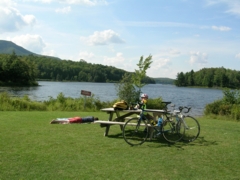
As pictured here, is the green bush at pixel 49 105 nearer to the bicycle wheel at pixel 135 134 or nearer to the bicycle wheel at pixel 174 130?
the bicycle wheel at pixel 135 134

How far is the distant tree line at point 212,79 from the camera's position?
11619 centimetres

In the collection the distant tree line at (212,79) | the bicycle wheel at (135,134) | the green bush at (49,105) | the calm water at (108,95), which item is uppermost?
the distant tree line at (212,79)

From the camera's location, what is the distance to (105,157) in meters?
5.57

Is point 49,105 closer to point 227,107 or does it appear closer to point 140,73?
point 140,73

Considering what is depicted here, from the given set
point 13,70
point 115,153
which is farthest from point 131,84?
point 13,70

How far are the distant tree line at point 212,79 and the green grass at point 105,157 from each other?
10974 cm

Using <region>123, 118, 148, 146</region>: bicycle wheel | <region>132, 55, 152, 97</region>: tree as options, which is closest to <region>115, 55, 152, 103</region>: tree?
<region>132, 55, 152, 97</region>: tree

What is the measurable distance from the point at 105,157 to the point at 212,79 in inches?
5003

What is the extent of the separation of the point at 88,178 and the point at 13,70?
7511cm

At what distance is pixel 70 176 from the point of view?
4527mm

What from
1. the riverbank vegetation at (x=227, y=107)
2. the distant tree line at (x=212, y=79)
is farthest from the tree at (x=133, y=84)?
the distant tree line at (x=212, y=79)

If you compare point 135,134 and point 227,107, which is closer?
point 135,134

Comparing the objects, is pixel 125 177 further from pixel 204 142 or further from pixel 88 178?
pixel 204 142

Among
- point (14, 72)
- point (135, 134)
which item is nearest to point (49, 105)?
point (135, 134)
